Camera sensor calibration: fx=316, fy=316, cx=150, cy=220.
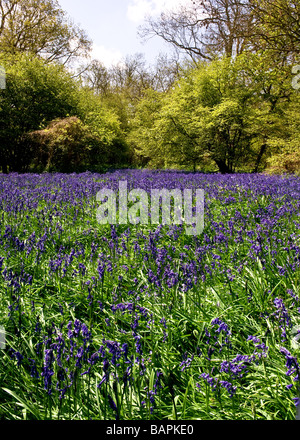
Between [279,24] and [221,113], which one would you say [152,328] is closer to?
[279,24]

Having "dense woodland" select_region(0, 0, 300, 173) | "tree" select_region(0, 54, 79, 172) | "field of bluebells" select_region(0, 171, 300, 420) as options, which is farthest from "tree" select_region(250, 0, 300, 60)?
"tree" select_region(0, 54, 79, 172)

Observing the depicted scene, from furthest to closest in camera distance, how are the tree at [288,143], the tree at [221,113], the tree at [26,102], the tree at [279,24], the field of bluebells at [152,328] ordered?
the tree at [26,102], the tree at [221,113], the tree at [288,143], the tree at [279,24], the field of bluebells at [152,328]

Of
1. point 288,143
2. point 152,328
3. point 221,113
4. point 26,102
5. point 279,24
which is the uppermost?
point 279,24

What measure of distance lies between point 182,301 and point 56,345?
1.33 metres

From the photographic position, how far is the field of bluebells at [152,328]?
5.80 ft

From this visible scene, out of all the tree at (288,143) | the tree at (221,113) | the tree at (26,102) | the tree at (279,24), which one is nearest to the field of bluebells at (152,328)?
the tree at (288,143)

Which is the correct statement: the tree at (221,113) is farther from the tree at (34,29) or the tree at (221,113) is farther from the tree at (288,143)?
the tree at (34,29)

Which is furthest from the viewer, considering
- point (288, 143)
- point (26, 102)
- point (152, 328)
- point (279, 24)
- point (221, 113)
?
point (26, 102)

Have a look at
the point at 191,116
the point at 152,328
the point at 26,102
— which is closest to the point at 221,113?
the point at 191,116

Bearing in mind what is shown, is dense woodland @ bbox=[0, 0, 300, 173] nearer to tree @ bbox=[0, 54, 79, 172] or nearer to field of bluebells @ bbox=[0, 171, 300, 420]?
tree @ bbox=[0, 54, 79, 172]

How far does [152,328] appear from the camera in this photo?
2309 millimetres

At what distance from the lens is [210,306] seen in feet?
9.19

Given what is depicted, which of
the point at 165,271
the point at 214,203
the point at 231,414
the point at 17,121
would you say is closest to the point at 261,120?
the point at 214,203
